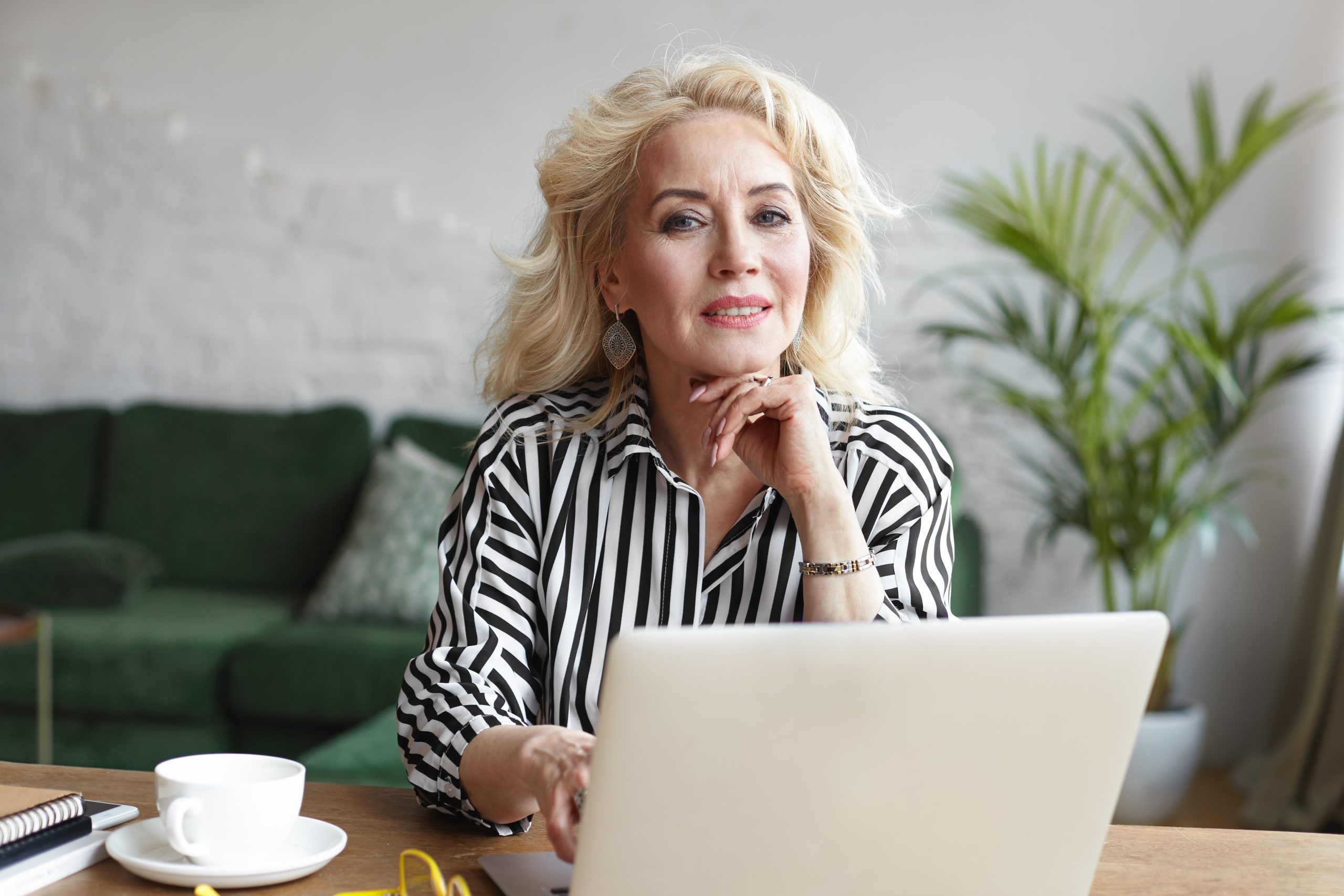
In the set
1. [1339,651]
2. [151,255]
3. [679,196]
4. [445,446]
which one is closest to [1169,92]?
[1339,651]

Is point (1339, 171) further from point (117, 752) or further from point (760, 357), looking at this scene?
point (117, 752)

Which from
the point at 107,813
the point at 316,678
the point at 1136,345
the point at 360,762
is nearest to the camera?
the point at 107,813

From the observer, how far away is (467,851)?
88cm

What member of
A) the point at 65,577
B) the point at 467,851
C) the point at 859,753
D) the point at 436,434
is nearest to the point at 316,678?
the point at 65,577

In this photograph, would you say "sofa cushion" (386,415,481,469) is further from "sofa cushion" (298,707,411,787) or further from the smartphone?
the smartphone

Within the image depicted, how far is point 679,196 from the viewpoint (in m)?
1.25

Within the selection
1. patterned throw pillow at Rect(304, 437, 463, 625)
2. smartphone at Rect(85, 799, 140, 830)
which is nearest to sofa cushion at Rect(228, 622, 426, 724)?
patterned throw pillow at Rect(304, 437, 463, 625)

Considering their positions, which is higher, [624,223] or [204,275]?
[624,223]

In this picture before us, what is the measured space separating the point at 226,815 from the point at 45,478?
3.13 metres

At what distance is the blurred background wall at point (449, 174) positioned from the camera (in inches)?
129

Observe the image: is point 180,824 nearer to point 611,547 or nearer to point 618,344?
point 611,547

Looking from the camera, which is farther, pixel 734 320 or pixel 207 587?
pixel 207 587

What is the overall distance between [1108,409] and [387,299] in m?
2.09

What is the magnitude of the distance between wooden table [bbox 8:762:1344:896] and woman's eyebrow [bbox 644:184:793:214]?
63 centimetres
